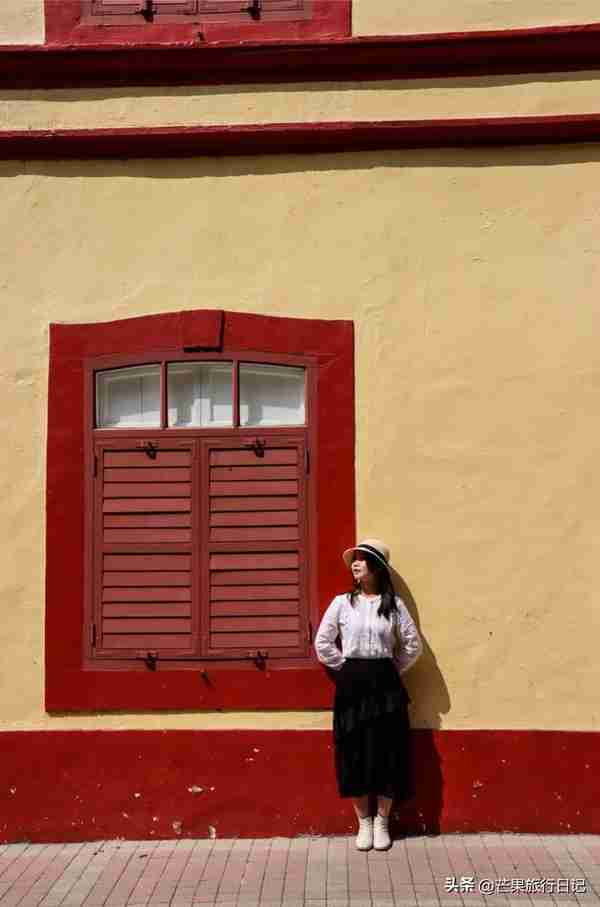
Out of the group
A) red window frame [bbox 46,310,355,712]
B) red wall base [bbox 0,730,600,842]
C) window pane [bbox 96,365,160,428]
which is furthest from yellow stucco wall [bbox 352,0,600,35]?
red wall base [bbox 0,730,600,842]

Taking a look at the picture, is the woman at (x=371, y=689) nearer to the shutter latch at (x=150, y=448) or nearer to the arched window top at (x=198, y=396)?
the arched window top at (x=198, y=396)

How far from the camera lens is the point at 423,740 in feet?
22.8

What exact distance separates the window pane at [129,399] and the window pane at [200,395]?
0.34 feet

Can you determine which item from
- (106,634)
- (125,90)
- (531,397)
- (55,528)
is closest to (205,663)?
(106,634)

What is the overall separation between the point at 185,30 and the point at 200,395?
2.22 m

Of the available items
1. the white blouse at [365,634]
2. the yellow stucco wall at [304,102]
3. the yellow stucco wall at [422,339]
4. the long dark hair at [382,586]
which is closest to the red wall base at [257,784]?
the yellow stucco wall at [422,339]

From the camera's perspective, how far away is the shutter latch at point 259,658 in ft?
23.0

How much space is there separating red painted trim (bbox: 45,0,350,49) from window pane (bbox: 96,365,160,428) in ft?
6.54

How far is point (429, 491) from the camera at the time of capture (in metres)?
7.01

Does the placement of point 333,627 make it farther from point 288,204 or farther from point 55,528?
point 288,204

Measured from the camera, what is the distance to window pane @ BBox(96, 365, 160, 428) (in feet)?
23.8

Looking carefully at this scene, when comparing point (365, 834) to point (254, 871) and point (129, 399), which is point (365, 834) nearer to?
point (254, 871)

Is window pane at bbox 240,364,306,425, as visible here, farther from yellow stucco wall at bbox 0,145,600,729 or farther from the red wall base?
the red wall base

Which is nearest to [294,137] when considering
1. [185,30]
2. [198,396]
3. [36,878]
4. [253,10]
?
[253,10]
